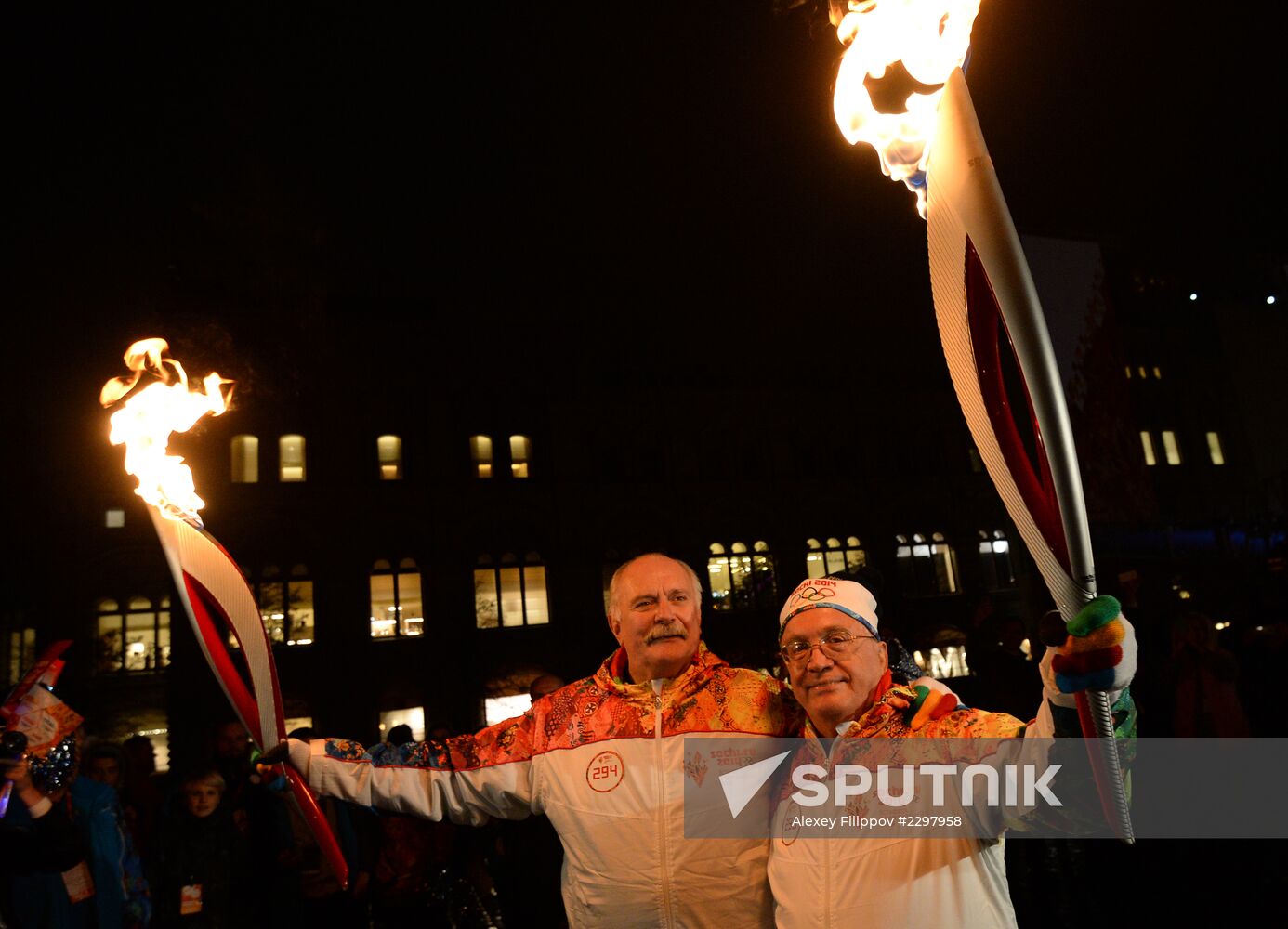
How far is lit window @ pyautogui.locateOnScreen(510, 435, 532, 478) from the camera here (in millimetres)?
24594

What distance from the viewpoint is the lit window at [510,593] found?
23.3m

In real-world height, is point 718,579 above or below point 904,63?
below

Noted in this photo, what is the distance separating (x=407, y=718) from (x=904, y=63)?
22.1m

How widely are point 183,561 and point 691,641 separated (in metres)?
2.33

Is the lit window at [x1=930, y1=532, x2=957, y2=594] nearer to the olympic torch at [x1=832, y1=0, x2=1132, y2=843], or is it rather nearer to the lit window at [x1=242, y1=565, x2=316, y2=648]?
the lit window at [x1=242, y1=565, x2=316, y2=648]

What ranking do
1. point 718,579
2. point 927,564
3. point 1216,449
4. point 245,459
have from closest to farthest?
1. point 245,459
2. point 718,579
3. point 927,564
4. point 1216,449

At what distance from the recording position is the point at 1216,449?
32.5 metres

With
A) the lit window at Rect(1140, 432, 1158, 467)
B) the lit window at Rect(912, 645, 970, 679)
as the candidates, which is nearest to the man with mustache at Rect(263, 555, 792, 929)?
the lit window at Rect(912, 645, 970, 679)

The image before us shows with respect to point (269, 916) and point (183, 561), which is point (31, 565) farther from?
point (183, 561)

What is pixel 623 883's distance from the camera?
3035mm

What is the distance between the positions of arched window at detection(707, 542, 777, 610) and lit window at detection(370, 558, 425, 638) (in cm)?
871

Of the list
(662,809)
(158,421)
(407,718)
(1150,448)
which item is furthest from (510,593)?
(1150,448)

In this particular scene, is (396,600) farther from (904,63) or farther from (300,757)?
(904,63)

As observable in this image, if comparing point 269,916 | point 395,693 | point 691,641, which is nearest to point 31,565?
point 395,693
